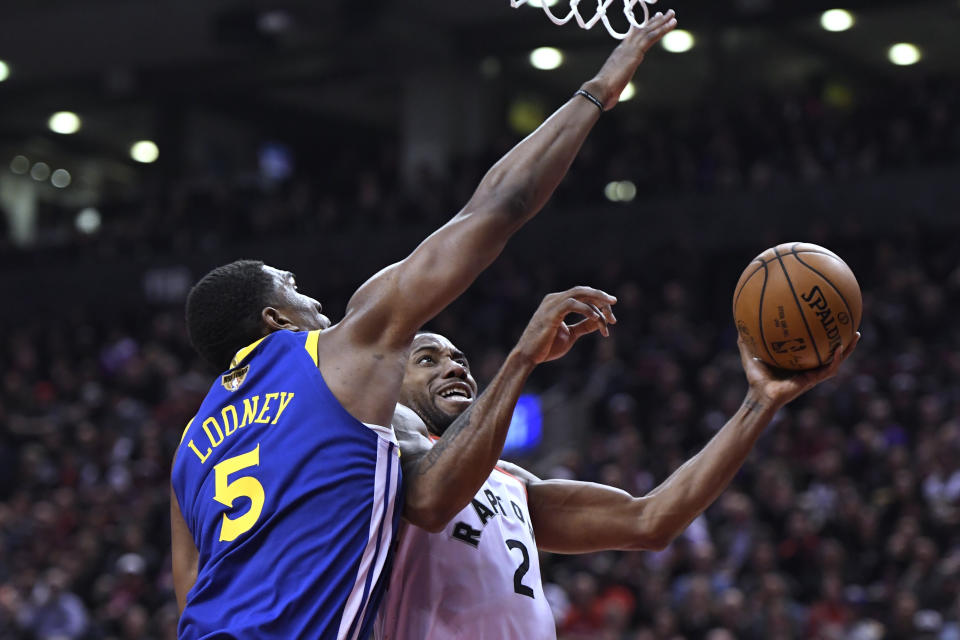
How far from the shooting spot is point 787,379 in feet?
11.5

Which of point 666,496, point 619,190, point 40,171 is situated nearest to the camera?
point 666,496

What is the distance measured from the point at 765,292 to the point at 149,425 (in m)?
12.9

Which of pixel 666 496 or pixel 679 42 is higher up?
pixel 679 42

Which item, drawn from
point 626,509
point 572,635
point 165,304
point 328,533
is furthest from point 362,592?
point 165,304

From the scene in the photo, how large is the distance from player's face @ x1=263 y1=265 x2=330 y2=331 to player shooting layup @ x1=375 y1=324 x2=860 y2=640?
380 millimetres

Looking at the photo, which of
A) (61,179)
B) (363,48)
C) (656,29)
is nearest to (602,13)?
(656,29)

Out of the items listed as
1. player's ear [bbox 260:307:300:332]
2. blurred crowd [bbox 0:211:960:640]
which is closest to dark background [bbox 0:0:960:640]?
blurred crowd [bbox 0:211:960:640]

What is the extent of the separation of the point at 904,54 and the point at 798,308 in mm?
19018

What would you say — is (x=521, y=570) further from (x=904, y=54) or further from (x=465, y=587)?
(x=904, y=54)

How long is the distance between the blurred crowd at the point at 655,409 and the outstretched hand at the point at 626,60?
6.68m

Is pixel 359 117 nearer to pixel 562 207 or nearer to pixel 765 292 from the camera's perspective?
pixel 562 207

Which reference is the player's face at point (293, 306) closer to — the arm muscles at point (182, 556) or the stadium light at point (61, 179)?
the arm muscles at point (182, 556)

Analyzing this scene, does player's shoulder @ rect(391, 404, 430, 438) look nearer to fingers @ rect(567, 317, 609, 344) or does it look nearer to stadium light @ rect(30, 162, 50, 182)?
fingers @ rect(567, 317, 609, 344)

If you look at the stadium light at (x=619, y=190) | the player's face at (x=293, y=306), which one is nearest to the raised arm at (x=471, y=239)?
the player's face at (x=293, y=306)
